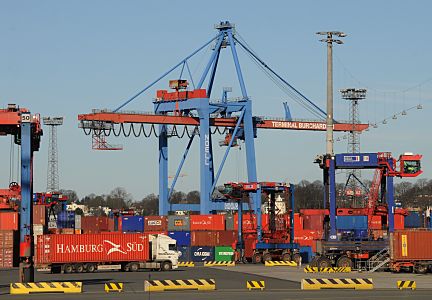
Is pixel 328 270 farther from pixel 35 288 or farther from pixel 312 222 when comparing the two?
pixel 312 222

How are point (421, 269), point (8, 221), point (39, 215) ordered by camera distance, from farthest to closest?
point (39, 215) → point (8, 221) → point (421, 269)

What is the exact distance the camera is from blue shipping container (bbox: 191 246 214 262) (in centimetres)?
8719

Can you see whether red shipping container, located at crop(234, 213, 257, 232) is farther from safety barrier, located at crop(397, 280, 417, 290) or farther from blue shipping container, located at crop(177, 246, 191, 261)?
safety barrier, located at crop(397, 280, 417, 290)

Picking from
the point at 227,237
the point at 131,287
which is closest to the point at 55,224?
the point at 227,237

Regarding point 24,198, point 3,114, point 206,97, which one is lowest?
point 24,198

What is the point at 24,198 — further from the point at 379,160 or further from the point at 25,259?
the point at 379,160

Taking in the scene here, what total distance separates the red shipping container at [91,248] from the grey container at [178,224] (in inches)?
1141

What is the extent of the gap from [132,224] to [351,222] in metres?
27.0

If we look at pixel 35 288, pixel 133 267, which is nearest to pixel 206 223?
pixel 133 267

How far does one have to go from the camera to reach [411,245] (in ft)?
196

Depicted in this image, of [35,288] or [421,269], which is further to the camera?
[421,269]

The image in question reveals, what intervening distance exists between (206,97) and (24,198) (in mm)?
68721

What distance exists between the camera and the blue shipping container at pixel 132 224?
332 ft

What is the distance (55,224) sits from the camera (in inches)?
5271
